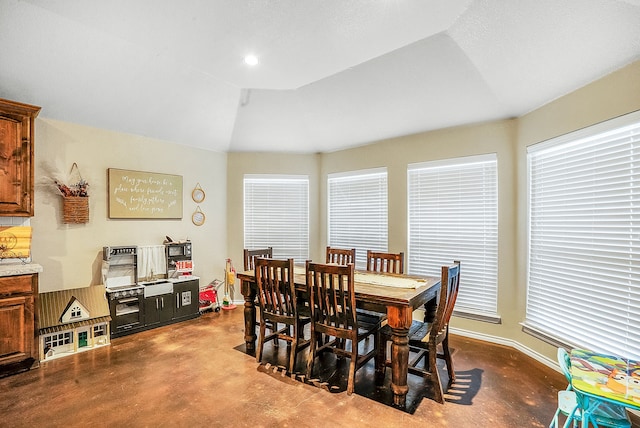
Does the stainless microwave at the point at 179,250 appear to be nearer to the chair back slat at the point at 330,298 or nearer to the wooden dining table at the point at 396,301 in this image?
the wooden dining table at the point at 396,301

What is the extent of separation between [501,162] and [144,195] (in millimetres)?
4550

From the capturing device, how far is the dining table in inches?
60.6

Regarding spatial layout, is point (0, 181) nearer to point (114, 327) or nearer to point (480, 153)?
point (114, 327)

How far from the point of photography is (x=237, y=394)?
8.24 ft

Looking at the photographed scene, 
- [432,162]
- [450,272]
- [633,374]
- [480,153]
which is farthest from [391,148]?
[633,374]

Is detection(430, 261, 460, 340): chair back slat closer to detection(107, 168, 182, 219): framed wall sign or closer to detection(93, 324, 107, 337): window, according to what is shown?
detection(93, 324, 107, 337): window

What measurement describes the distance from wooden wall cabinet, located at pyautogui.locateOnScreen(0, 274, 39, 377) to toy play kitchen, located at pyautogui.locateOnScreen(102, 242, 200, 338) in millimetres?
782

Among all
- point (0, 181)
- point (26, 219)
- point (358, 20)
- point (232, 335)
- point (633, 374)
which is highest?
point (358, 20)

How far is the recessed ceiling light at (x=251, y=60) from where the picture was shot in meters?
3.15

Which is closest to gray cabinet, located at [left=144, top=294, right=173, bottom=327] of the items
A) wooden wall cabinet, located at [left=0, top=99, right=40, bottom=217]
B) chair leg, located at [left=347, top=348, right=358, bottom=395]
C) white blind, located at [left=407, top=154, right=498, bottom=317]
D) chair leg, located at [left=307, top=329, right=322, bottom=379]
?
wooden wall cabinet, located at [left=0, top=99, right=40, bottom=217]

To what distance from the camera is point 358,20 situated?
2.55 m

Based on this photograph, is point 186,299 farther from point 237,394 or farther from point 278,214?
point 237,394

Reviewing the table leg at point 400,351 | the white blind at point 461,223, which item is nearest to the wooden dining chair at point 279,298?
the table leg at point 400,351

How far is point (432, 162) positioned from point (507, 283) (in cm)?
167
